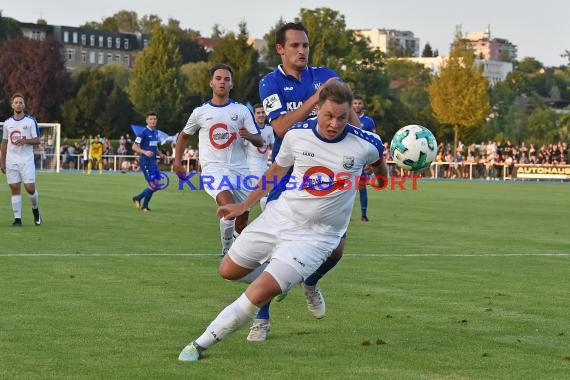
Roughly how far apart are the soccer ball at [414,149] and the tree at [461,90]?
2431 inches

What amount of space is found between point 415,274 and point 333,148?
5.38 m

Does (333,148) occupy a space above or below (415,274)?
above

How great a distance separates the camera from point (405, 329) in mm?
8953

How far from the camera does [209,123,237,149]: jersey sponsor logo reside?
46.2 ft

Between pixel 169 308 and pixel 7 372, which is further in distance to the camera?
pixel 169 308

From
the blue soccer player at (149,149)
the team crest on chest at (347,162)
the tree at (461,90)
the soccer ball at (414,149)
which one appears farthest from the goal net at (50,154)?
the team crest on chest at (347,162)

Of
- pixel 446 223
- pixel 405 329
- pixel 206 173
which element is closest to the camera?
pixel 405 329

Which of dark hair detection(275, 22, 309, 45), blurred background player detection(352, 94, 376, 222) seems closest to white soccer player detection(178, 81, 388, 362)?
dark hair detection(275, 22, 309, 45)

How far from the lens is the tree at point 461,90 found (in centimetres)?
7138

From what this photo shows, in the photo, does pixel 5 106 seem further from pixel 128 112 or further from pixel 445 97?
pixel 445 97

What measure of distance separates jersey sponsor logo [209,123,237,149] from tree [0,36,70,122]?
279 ft

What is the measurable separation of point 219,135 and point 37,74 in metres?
86.3

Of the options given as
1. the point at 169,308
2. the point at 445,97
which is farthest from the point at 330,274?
the point at 445,97

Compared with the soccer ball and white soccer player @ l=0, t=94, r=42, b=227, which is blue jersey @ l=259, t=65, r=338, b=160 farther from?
white soccer player @ l=0, t=94, r=42, b=227
